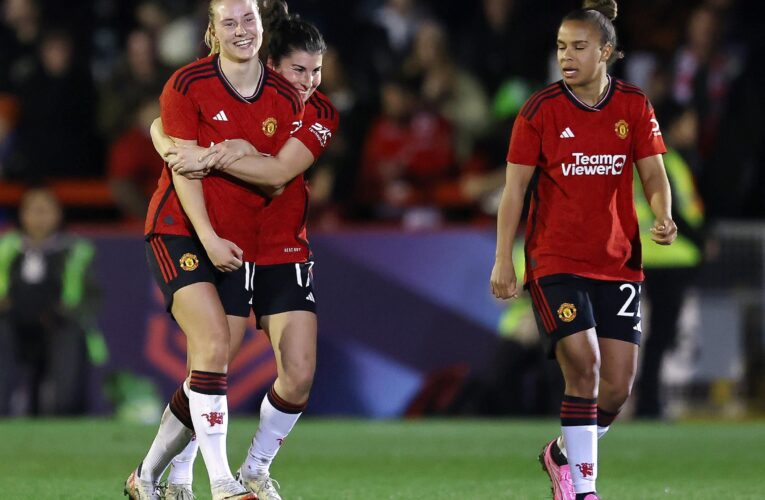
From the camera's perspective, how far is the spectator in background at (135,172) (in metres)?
13.8

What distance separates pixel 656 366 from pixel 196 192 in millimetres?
6854

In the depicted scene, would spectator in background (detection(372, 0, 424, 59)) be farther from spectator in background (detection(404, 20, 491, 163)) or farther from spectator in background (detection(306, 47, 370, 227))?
spectator in background (detection(404, 20, 491, 163))

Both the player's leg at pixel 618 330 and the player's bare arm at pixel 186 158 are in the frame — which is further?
the player's leg at pixel 618 330

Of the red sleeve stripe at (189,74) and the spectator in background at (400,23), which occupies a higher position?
the spectator in background at (400,23)

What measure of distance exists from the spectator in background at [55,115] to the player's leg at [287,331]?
8.40 metres

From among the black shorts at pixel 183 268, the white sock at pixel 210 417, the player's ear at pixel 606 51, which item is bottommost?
the white sock at pixel 210 417

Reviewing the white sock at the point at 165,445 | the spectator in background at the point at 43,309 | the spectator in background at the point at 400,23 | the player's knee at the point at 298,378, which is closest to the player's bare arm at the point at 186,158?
the player's knee at the point at 298,378

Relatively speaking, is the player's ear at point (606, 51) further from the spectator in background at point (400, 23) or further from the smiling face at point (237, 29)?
the spectator in background at point (400, 23)

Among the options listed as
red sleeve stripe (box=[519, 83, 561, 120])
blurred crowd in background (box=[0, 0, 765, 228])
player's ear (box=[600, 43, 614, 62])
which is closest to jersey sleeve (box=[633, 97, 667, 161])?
player's ear (box=[600, 43, 614, 62])

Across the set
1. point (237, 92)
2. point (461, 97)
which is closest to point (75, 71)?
point (461, 97)

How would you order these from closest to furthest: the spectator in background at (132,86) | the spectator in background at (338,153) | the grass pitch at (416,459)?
the grass pitch at (416,459) < the spectator in background at (338,153) < the spectator in background at (132,86)

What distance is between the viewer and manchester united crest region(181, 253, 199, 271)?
6105 mm

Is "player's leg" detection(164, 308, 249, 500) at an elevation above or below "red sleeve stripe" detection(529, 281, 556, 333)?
below

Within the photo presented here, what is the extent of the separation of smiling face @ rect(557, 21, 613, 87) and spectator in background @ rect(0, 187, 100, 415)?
6941 millimetres
